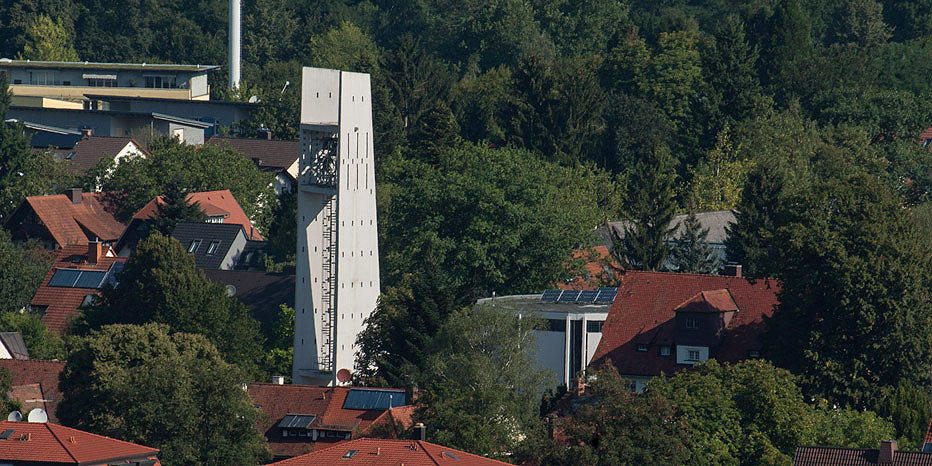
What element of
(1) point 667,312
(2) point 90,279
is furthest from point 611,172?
(1) point 667,312

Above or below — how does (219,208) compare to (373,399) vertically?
above

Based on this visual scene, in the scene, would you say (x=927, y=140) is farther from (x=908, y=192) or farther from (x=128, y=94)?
(x=128, y=94)

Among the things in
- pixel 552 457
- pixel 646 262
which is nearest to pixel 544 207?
pixel 646 262

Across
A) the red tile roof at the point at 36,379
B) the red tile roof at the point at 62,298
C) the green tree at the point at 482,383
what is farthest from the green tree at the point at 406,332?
the red tile roof at the point at 62,298

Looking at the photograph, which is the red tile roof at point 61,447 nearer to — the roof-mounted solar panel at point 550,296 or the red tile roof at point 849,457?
the red tile roof at point 849,457

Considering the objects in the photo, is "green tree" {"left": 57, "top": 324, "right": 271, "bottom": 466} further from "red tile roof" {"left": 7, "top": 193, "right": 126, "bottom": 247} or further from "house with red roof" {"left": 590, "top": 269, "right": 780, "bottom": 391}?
"red tile roof" {"left": 7, "top": 193, "right": 126, "bottom": 247}

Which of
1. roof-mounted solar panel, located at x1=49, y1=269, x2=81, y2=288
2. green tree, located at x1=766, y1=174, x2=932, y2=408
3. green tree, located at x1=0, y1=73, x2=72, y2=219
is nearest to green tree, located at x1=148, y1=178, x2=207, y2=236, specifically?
roof-mounted solar panel, located at x1=49, y1=269, x2=81, y2=288

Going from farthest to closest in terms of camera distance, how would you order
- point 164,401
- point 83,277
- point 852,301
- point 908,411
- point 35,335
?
point 83,277 < point 35,335 < point 852,301 < point 908,411 < point 164,401

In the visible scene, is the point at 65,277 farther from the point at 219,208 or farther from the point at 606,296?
the point at 606,296
